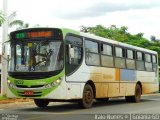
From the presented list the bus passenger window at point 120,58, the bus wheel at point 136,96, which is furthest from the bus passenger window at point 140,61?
the bus passenger window at point 120,58

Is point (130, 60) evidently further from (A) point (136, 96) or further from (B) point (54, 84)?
(B) point (54, 84)

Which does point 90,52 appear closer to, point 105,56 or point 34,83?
point 105,56

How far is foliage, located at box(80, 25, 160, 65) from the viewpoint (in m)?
51.2

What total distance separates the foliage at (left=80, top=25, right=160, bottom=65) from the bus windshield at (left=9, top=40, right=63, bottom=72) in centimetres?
3158

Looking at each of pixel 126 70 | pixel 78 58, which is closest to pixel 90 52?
pixel 78 58

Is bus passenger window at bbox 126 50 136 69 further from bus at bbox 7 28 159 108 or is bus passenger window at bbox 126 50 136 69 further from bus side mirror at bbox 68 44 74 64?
bus side mirror at bbox 68 44 74 64

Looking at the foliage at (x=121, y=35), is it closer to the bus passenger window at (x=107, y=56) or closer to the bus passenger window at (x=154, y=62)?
the bus passenger window at (x=154, y=62)

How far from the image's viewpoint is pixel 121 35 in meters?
52.9

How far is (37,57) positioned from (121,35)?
3652 centimetres

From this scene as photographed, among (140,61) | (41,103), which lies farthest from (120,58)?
(41,103)

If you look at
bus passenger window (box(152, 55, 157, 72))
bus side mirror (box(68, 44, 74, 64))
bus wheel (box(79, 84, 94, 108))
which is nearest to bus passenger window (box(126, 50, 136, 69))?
bus passenger window (box(152, 55, 157, 72))

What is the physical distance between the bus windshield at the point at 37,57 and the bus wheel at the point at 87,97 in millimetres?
2045

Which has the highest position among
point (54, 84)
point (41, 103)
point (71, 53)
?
point (71, 53)

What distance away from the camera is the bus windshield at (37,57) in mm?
16766
